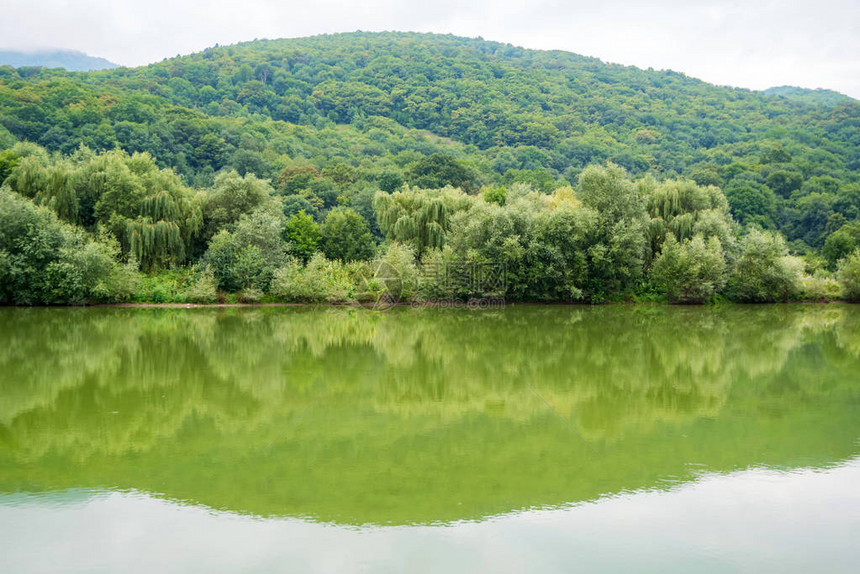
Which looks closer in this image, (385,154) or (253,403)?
(253,403)

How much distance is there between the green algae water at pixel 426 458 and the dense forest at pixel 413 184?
1191 centimetres

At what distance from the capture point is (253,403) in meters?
12.9

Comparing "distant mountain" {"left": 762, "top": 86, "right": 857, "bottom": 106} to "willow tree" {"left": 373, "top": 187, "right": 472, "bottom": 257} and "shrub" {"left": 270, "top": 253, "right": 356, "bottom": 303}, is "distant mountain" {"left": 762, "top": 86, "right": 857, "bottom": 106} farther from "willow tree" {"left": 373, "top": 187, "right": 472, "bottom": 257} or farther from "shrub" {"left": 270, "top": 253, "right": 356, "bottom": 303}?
"shrub" {"left": 270, "top": 253, "right": 356, "bottom": 303}

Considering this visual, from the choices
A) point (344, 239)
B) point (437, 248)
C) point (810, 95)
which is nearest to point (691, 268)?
point (437, 248)

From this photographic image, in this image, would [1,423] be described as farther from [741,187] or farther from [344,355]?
[741,187]

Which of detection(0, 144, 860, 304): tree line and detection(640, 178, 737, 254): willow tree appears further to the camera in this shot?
detection(640, 178, 737, 254): willow tree

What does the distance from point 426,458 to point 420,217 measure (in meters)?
25.3

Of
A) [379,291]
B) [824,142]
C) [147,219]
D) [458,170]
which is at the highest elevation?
[824,142]

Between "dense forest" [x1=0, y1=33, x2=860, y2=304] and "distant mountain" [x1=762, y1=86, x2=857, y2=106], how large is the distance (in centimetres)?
2194

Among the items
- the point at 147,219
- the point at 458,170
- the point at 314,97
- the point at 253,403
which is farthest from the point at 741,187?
the point at 314,97

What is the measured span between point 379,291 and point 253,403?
62.3 ft

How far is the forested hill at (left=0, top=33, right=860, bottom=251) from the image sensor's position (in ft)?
184

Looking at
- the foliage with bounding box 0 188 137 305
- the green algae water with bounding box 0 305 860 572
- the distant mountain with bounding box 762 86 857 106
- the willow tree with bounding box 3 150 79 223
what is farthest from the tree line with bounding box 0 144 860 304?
the distant mountain with bounding box 762 86 857 106

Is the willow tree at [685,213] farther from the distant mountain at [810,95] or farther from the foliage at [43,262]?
the distant mountain at [810,95]
